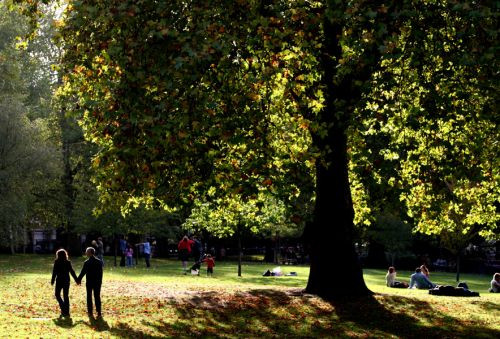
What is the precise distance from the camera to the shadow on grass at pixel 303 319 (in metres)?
15.3

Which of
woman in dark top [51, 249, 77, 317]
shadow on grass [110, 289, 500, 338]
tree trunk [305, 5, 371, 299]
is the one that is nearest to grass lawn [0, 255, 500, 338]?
shadow on grass [110, 289, 500, 338]

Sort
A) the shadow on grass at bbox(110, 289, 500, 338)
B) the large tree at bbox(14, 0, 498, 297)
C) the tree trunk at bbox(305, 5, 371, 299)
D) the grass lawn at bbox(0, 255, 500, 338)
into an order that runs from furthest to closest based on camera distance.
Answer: the tree trunk at bbox(305, 5, 371, 299), the shadow on grass at bbox(110, 289, 500, 338), the grass lawn at bbox(0, 255, 500, 338), the large tree at bbox(14, 0, 498, 297)

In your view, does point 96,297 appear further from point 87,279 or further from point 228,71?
point 228,71

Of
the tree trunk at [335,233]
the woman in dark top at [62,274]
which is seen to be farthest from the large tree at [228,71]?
the tree trunk at [335,233]

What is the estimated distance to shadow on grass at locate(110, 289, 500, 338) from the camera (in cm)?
1532

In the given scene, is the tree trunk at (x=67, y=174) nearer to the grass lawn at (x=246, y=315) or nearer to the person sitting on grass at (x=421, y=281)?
the person sitting on grass at (x=421, y=281)

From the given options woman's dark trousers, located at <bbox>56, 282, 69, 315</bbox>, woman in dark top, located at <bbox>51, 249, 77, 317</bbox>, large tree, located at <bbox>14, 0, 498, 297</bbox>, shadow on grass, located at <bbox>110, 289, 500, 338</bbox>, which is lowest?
shadow on grass, located at <bbox>110, 289, 500, 338</bbox>

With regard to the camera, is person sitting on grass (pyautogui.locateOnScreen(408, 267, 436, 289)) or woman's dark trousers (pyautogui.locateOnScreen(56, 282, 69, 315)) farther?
person sitting on grass (pyautogui.locateOnScreen(408, 267, 436, 289))

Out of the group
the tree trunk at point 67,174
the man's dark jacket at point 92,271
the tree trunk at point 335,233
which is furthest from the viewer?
the tree trunk at point 67,174

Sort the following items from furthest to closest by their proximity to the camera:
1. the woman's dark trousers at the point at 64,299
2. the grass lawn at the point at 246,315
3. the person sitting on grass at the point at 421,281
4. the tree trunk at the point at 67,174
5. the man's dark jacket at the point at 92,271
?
the tree trunk at the point at 67,174 < the person sitting on grass at the point at 421,281 < the man's dark jacket at the point at 92,271 < the woman's dark trousers at the point at 64,299 < the grass lawn at the point at 246,315

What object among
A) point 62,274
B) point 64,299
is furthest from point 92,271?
point 64,299

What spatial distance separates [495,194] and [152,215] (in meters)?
25.7

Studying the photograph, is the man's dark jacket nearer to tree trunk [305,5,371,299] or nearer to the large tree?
the large tree

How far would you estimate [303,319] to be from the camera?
16.7m
